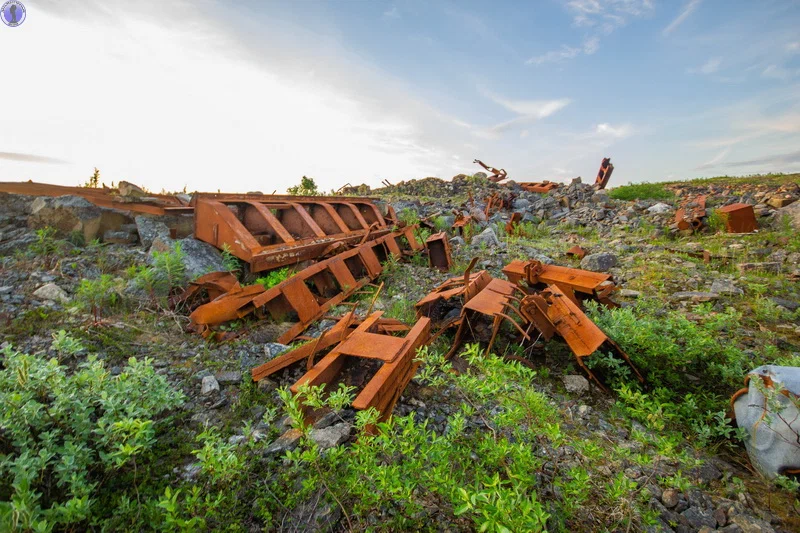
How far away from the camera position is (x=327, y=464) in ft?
5.34

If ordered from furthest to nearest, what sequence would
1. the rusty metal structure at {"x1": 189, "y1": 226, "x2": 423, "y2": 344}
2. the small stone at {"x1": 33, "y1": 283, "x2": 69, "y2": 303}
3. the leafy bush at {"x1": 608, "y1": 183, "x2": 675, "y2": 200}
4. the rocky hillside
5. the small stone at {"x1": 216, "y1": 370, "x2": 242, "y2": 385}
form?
the leafy bush at {"x1": 608, "y1": 183, "x2": 675, "y2": 200}, the small stone at {"x1": 33, "y1": 283, "x2": 69, "y2": 303}, the rusty metal structure at {"x1": 189, "y1": 226, "x2": 423, "y2": 344}, the small stone at {"x1": 216, "y1": 370, "x2": 242, "y2": 385}, the rocky hillside

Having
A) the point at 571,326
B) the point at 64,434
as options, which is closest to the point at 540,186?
the point at 571,326

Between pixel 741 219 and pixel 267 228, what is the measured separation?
9302 mm

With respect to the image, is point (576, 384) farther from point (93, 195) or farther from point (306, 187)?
point (306, 187)

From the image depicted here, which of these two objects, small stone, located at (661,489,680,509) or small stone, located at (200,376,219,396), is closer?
small stone, located at (661,489,680,509)

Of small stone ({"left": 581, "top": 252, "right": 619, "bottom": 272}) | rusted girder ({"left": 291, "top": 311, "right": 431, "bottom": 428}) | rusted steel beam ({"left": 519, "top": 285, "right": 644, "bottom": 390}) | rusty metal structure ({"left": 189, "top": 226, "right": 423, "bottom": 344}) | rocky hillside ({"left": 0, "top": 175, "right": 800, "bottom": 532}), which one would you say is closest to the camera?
rocky hillside ({"left": 0, "top": 175, "right": 800, "bottom": 532})

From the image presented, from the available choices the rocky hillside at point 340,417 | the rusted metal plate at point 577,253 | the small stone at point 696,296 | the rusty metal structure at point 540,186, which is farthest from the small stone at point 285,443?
the rusty metal structure at point 540,186

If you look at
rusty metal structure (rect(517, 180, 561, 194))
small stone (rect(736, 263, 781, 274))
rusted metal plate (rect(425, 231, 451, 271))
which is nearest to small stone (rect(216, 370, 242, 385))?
rusted metal plate (rect(425, 231, 451, 271))

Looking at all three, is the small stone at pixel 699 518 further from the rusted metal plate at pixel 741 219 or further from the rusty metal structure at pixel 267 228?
the rusted metal plate at pixel 741 219

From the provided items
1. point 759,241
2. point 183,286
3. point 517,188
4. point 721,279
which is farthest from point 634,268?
point 517,188

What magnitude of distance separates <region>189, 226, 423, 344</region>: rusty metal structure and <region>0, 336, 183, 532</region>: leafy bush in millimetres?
1302

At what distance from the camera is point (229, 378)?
240 cm

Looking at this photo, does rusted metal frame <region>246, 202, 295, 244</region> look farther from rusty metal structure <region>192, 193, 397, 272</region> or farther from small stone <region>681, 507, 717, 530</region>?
small stone <region>681, 507, 717, 530</region>

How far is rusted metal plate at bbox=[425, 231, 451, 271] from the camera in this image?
547 cm
